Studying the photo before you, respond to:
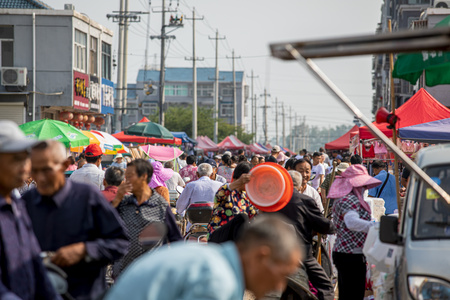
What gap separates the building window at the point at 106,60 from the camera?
114 feet

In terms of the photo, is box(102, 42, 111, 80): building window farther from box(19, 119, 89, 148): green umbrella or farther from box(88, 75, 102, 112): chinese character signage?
box(19, 119, 89, 148): green umbrella

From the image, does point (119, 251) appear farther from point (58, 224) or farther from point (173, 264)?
point (173, 264)

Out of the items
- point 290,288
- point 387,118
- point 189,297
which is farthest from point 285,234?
point 290,288

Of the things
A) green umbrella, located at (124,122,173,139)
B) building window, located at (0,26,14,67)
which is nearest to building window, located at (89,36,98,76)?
building window, located at (0,26,14,67)

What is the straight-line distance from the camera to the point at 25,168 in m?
3.87

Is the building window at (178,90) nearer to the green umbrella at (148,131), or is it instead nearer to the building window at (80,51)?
the building window at (80,51)

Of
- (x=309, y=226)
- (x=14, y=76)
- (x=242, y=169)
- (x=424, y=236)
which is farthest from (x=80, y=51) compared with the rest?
(x=424, y=236)

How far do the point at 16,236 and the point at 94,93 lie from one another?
2883 cm

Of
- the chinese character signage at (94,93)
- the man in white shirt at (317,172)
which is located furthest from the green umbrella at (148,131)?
the chinese character signage at (94,93)

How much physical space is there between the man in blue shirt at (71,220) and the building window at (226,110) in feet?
383

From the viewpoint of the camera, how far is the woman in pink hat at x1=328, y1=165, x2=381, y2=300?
7828mm

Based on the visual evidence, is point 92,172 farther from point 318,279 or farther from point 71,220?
point 71,220

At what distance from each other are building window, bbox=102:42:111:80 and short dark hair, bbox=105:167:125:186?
2705 centimetres

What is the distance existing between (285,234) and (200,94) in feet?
371
